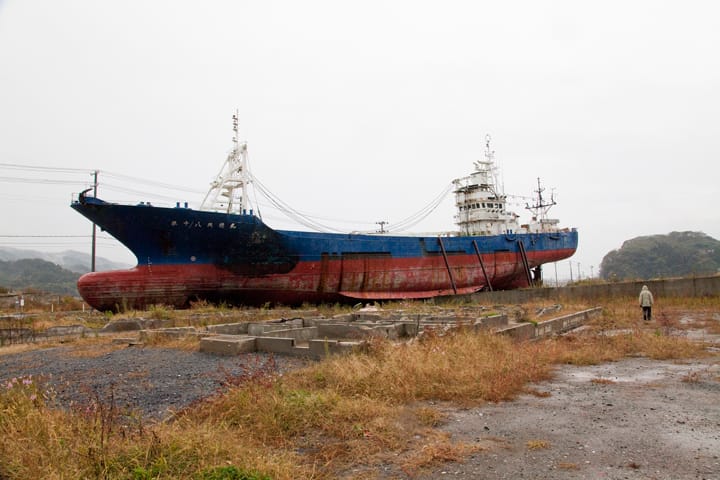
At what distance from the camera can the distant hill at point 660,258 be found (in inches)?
3344

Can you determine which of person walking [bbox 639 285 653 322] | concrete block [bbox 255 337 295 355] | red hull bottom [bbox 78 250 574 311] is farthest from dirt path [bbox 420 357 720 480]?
red hull bottom [bbox 78 250 574 311]

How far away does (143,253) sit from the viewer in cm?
1961

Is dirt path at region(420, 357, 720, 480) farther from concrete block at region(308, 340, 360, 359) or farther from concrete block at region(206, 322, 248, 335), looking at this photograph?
concrete block at region(206, 322, 248, 335)

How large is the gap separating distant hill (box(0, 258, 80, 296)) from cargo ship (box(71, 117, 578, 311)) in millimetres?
81006

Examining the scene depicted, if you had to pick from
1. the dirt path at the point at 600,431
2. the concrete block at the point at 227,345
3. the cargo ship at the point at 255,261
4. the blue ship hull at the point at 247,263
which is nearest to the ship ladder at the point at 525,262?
the cargo ship at the point at 255,261

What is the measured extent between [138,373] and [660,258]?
104 meters

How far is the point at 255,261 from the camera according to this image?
21.1m

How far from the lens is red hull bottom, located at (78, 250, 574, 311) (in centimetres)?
1936

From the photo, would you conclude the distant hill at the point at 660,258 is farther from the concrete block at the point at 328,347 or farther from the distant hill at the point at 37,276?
the distant hill at the point at 37,276

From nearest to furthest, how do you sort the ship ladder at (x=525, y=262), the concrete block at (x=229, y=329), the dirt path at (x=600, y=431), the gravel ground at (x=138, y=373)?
the dirt path at (x=600, y=431) → the gravel ground at (x=138, y=373) → the concrete block at (x=229, y=329) → the ship ladder at (x=525, y=262)

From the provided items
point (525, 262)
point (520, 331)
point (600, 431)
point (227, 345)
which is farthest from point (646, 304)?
point (525, 262)

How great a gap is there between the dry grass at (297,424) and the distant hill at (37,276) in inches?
3830

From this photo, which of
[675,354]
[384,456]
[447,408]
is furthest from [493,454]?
[675,354]

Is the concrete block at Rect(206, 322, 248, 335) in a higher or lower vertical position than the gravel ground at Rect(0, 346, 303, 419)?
higher
